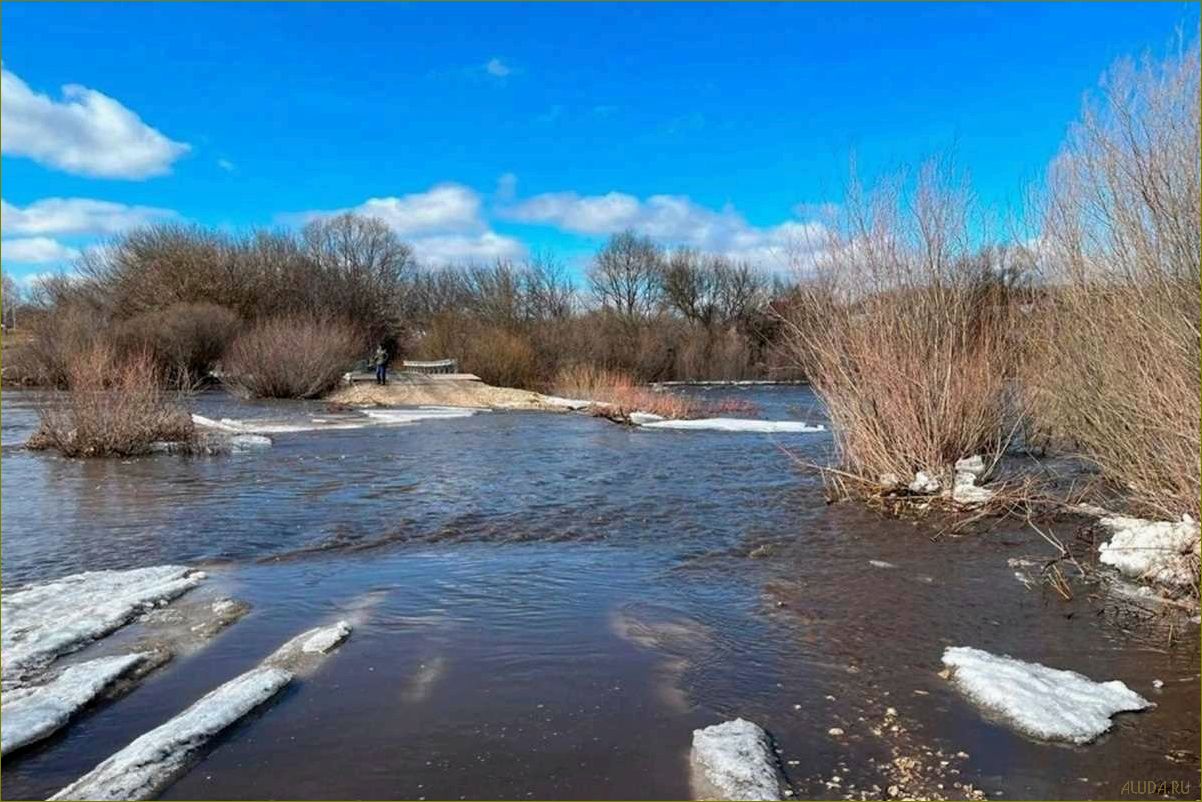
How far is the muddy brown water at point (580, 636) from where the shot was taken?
13.3ft

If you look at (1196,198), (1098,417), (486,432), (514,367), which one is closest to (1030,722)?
(1196,198)

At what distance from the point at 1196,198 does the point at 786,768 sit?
626 cm

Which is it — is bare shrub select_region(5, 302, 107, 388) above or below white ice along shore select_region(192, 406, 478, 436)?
above

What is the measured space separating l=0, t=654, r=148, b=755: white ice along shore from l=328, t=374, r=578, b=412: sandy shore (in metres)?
26.2

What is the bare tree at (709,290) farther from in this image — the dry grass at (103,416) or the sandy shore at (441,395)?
the dry grass at (103,416)

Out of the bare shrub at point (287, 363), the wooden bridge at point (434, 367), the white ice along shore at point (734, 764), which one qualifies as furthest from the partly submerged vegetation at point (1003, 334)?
the wooden bridge at point (434, 367)

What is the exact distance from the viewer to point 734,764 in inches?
157

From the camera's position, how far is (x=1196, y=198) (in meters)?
7.08

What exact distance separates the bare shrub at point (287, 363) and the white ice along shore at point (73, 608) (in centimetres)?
2760

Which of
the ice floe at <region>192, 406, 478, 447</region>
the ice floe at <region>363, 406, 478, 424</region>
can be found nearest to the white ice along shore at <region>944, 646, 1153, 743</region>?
the ice floe at <region>192, 406, 478, 447</region>

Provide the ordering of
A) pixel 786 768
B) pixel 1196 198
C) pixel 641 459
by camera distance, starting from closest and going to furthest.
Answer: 1. pixel 786 768
2. pixel 1196 198
3. pixel 641 459

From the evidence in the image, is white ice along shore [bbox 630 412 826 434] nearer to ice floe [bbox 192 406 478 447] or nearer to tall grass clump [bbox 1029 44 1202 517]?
ice floe [bbox 192 406 478 447]

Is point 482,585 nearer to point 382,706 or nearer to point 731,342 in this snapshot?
point 382,706

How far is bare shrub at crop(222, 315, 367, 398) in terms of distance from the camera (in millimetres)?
34062
